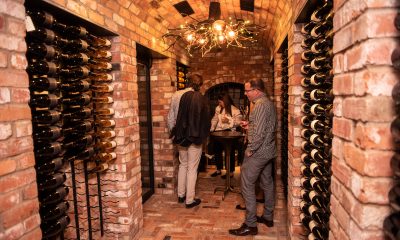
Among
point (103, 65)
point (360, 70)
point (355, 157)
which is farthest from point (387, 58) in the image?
point (103, 65)

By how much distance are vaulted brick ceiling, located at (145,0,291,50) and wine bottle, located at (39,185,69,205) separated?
229 centimetres

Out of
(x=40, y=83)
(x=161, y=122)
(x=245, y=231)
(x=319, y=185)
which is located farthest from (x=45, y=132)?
(x=161, y=122)

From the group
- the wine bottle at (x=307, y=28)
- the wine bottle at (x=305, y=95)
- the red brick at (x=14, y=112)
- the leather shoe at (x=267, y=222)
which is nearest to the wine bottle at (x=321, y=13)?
the wine bottle at (x=307, y=28)

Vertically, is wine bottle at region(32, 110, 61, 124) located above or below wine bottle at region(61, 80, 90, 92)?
below

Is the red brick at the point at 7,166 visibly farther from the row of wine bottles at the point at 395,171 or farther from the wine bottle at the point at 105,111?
the row of wine bottles at the point at 395,171

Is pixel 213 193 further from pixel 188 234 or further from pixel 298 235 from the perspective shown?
pixel 298 235

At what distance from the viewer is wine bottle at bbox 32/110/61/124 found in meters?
1.83

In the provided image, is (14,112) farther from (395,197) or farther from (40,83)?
(395,197)

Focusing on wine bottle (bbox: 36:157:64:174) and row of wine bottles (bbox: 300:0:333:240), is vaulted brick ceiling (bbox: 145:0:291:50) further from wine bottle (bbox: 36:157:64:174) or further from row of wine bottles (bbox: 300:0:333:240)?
wine bottle (bbox: 36:157:64:174)

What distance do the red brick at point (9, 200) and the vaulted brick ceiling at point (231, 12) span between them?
2.52m

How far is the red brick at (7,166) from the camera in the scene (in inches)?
54.5

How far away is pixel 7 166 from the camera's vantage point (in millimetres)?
1414

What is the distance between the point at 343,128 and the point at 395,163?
30cm

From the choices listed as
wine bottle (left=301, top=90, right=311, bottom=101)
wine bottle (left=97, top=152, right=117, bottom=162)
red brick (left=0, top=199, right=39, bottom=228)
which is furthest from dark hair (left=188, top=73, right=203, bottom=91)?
red brick (left=0, top=199, right=39, bottom=228)
